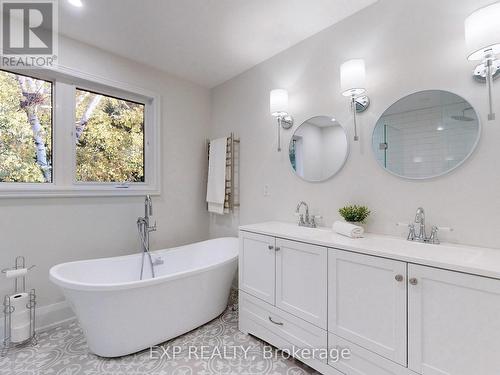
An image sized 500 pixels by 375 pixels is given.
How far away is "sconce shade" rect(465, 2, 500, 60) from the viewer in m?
1.15

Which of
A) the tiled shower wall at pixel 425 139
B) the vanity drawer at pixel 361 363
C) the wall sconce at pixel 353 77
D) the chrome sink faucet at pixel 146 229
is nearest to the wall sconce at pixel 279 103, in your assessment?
the wall sconce at pixel 353 77

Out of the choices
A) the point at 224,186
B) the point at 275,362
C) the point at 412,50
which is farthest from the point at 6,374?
the point at 412,50

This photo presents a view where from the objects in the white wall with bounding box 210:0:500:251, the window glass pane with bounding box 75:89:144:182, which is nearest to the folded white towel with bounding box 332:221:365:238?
the white wall with bounding box 210:0:500:251

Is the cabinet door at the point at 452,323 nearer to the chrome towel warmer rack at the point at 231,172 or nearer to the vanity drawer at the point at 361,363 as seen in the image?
the vanity drawer at the point at 361,363

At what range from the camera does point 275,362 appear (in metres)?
1.69

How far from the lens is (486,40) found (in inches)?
46.2

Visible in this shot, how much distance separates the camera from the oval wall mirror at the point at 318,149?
193cm

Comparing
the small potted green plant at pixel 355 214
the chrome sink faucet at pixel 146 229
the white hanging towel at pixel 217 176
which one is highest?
the white hanging towel at pixel 217 176

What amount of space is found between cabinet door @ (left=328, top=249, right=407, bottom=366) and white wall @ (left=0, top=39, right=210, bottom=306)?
199cm

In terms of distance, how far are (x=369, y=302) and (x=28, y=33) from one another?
3.13m

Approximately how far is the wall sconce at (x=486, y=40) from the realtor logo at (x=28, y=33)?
2.62 m

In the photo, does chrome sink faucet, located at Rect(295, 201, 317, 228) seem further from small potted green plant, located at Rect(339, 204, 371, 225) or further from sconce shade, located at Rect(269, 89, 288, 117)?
sconce shade, located at Rect(269, 89, 288, 117)

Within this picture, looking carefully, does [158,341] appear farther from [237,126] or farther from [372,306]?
[237,126]

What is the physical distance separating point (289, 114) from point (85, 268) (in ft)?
7.19
